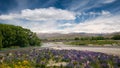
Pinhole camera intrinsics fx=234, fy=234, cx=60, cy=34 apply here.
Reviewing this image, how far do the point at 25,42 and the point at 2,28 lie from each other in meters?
10.2

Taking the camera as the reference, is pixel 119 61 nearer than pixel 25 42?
Yes

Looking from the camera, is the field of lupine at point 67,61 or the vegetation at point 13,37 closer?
the field of lupine at point 67,61

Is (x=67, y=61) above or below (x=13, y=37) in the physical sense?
below

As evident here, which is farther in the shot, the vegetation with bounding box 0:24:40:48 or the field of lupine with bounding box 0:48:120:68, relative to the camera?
the vegetation with bounding box 0:24:40:48

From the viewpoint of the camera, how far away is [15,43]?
286 ft

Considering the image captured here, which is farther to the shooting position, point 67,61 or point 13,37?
point 13,37

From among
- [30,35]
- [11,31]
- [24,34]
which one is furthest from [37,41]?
[11,31]

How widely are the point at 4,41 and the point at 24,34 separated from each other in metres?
11.3

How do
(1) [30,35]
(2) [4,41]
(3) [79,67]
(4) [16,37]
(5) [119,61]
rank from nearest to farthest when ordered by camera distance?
(3) [79,67] < (5) [119,61] < (2) [4,41] < (4) [16,37] < (1) [30,35]

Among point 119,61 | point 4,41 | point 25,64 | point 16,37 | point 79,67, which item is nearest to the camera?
point 79,67

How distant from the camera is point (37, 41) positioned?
10162 centimetres

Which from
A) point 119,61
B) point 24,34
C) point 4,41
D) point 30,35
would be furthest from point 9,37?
point 119,61

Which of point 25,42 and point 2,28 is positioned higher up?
point 2,28

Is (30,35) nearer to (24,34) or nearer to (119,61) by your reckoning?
(24,34)
